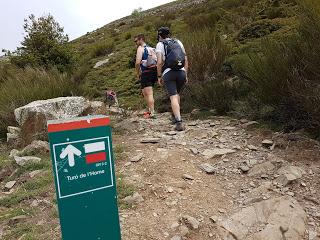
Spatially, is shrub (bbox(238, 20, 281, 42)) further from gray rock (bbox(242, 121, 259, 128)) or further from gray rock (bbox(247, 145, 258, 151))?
gray rock (bbox(247, 145, 258, 151))

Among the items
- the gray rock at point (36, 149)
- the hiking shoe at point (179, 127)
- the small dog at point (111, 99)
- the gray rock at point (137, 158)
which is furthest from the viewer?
the small dog at point (111, 99)

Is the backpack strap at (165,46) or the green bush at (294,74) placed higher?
the backpack strap at (165,46)

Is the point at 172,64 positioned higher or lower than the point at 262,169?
higher

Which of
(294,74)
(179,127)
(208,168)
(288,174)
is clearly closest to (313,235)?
(288,174)

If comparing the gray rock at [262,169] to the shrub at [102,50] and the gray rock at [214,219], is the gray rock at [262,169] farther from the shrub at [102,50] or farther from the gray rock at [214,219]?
the shrub at [102,50]

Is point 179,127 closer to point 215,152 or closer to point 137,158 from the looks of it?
point 215,152

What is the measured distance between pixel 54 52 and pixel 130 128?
718 centimetres

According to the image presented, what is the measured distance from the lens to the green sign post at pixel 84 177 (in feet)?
8.12

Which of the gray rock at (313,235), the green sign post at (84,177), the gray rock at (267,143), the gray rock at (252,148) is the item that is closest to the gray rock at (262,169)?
the gray rock at (252,148)

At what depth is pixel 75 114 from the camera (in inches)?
280

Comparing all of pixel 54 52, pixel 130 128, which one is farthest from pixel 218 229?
pixel 54 52

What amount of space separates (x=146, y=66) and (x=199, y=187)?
11.0 ft

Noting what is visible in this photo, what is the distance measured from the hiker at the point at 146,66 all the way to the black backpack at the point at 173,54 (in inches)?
35.9

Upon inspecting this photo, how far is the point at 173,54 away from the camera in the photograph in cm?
639
